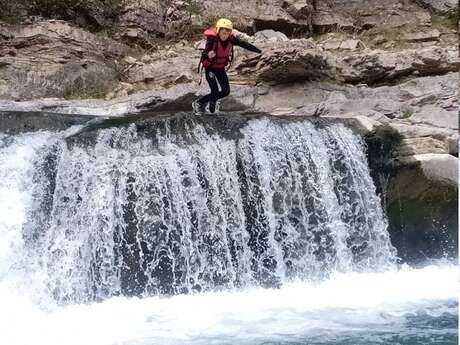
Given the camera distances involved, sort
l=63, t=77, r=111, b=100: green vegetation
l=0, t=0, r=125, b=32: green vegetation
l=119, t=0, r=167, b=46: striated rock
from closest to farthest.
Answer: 1. l=63, t=77, r=111, b=100: green vegetation
2. l=0, t=0, r=125, b=32: green vegetation
3. l=119, t=0, r=167, b=46: striated rock

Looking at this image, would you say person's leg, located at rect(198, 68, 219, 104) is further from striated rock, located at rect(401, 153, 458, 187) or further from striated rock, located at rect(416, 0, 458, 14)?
striated rock, located at rect(416, 0, 458, 14)

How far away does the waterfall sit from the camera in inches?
284

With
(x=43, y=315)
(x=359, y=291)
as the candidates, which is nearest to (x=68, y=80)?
(x=43, y=315)

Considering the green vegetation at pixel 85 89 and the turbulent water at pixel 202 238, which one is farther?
the green vegetation at pixel 85 89

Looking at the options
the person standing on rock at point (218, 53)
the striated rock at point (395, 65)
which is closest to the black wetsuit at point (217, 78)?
the person standing on rock at point (218, 53)

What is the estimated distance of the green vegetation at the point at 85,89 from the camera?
1113cm

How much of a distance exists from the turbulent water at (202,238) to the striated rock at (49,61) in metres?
3.46

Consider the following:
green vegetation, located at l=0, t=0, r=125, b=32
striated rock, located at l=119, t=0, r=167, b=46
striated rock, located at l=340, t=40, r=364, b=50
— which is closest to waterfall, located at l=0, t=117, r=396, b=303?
green vegetation, located at l=0, t=0, r=125, b=32

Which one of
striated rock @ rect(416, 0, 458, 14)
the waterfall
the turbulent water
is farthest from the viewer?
striated rock @ rect(416, 0, 458, 14)

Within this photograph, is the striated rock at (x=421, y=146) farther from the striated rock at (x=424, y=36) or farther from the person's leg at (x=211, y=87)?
the striated rock at (x=424, y=36)

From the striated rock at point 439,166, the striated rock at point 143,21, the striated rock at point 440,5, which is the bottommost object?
the striated rock at point 439,166

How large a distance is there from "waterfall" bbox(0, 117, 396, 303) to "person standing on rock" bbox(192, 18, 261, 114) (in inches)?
46.7

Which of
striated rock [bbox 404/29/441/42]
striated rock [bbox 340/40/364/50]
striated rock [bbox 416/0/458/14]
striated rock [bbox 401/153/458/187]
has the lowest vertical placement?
striated rock [bbox 401/153/458/187]

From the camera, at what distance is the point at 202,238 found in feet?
25.0
